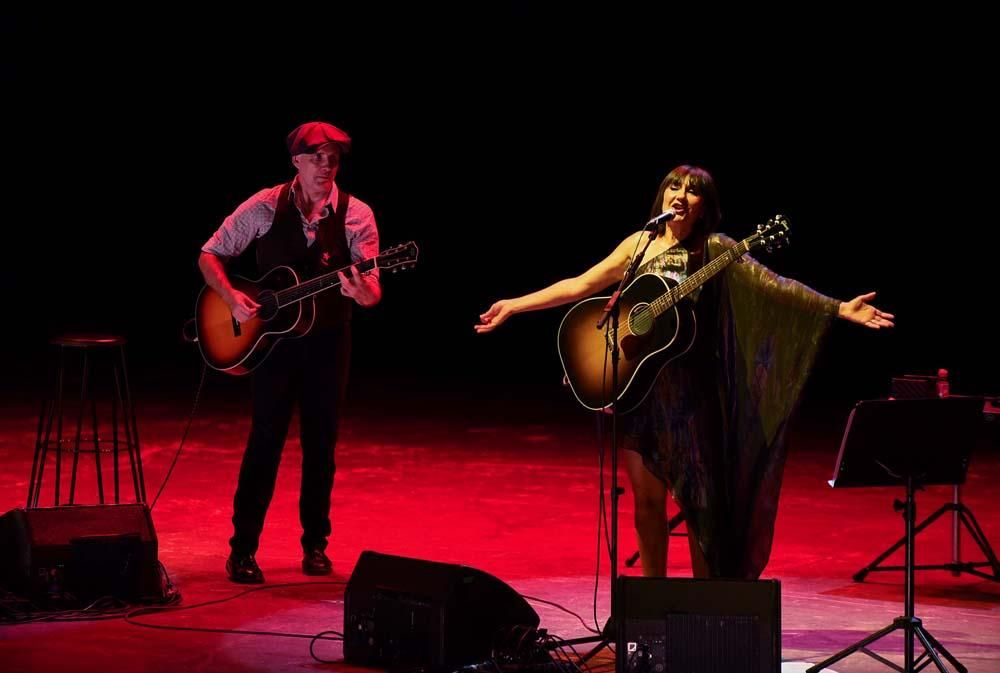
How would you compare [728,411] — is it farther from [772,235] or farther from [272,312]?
[272,312]

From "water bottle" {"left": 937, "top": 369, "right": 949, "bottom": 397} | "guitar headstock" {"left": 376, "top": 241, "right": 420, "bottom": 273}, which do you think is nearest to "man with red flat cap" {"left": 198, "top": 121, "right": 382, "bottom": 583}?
"guitar headstock" {"left": 376, "top": 241, "right": 420, "bottom": 273}

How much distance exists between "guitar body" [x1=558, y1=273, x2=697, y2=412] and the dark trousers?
4.18ft

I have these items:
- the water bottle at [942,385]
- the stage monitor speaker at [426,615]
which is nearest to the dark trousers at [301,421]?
the stage monitor speaker at [426,615]

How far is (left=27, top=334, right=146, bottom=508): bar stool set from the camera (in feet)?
21.3

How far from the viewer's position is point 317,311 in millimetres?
6223

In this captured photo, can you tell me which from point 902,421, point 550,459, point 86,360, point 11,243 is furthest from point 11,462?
point 11,243

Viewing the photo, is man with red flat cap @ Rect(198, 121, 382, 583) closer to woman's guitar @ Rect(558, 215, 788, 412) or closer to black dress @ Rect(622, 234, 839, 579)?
woman's guitar @ Rect(558, 215, 788, 412)

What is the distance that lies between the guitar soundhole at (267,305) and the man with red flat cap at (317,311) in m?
0.05

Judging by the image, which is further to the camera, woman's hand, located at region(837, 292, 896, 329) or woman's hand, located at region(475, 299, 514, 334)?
woman's hand, located at region(475, 299, 514, 334)

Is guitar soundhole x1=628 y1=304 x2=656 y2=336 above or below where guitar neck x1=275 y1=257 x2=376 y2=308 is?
below

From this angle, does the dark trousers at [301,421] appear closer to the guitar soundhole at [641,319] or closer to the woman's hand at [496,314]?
the woman's hand at [496,314]

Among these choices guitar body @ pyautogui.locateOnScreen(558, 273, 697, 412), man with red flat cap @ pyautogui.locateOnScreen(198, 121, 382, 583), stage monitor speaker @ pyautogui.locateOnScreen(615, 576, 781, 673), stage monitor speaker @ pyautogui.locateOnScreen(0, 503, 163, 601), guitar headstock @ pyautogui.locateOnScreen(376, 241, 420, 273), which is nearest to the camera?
stage monitor speaker @ pyautogui.locateOnScreen(615, 576, 781, 673)

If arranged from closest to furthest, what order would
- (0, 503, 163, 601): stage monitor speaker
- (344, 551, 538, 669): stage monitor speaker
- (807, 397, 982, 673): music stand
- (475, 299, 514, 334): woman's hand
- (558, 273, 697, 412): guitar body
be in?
1. (807, 397, 982, 673): music stand
2. (344, 551, 538, 669): stage monitor speaker
3. (558, 273, 697, 412): guitar body
4. (475, 299, 514, 334): woman's hand
5. (0, 503, 163, 601): stage monitor speaker

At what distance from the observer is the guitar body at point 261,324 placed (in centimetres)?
621
